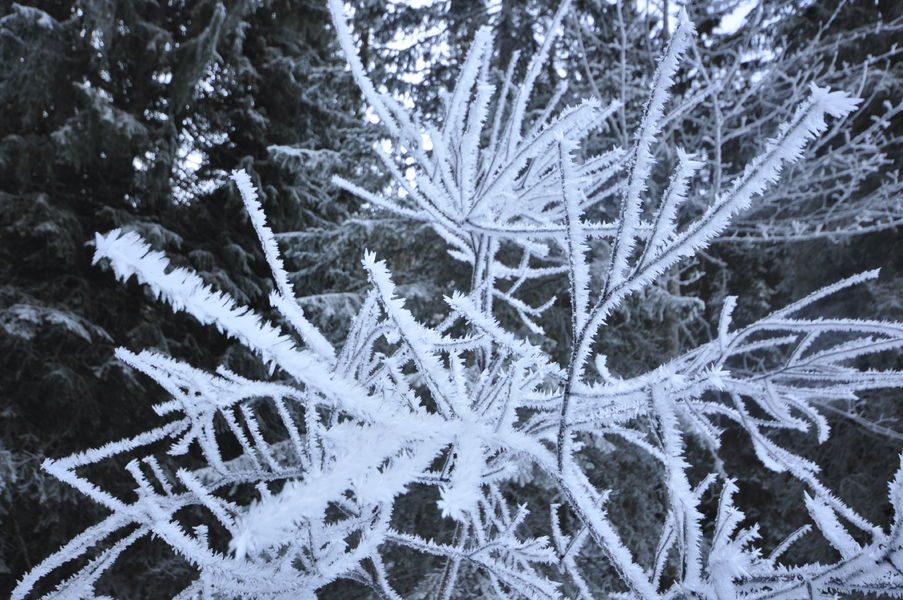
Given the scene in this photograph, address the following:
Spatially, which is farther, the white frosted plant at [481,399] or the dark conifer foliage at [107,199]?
the dark conifer foliage at [107,199]

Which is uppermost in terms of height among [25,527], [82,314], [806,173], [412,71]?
[412,71]

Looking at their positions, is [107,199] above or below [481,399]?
above

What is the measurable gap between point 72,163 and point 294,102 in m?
2.32

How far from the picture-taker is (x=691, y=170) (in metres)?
0.60

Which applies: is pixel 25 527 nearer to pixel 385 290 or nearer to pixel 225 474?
pixel 225 474

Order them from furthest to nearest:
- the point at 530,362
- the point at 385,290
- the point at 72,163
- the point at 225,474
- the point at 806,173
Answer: the point at 72,163
the point at 806,173
the point at 225,474
the point at 530,362
the point at 385,290

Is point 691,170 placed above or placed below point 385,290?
above

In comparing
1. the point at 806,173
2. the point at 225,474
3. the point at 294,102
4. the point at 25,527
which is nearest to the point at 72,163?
the point at 294,102

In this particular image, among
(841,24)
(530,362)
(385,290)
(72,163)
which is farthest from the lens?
(841,24)

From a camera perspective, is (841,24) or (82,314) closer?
(82,314)

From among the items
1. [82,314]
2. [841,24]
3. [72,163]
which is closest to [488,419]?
[82,314]

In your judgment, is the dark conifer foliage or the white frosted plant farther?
the dark conifer foliage

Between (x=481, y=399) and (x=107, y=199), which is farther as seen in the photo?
(x=107, y=199)

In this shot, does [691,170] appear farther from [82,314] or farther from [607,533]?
[82,314]
